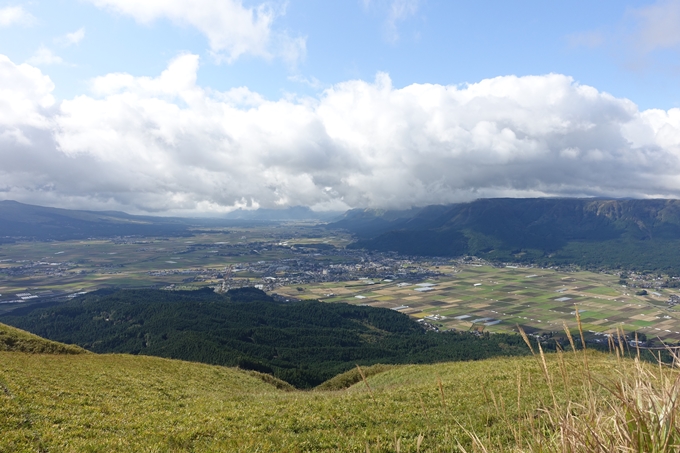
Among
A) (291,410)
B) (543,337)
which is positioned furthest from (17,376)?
(543,337)

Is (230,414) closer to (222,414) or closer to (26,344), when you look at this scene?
(222,414)

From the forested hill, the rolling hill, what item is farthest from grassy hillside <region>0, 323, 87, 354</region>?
the forested hill

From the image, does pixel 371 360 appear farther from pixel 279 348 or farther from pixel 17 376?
pixel 17 376

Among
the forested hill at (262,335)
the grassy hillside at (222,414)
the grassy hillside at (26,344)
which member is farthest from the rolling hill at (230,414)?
the forested hill at (262,335)

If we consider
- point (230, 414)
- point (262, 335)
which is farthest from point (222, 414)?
point (262, 335)

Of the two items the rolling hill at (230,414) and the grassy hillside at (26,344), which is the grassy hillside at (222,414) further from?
the grassy hillside at (26,344)

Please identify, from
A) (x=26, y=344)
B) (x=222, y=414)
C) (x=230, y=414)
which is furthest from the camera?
(x=26, y=344)
